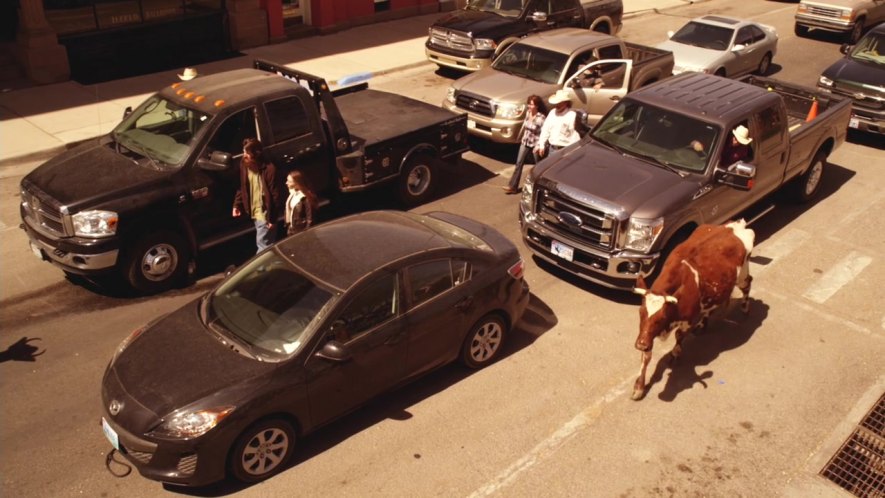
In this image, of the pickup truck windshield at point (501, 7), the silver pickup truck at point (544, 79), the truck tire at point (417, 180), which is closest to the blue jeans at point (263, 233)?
the truck tire at point (417, 180)

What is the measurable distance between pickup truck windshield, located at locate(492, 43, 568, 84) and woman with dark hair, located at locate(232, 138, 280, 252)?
661 centimetres

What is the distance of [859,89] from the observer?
15.7 metres

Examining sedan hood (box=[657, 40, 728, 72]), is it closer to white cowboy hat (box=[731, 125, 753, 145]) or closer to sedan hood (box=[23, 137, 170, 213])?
white cowboy hat (box=[731, 125, 753, 145])

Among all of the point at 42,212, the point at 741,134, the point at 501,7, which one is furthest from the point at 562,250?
the point at 501,7

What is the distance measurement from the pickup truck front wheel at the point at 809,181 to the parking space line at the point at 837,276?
5.20 ft

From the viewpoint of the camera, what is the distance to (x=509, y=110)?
46.4 feet

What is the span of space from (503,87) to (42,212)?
799 centimetres

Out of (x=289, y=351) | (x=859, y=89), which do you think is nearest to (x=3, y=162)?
(x=289, y=351)

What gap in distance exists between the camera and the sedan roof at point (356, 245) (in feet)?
25.4

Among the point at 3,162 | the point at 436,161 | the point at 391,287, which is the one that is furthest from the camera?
the point at 3,162

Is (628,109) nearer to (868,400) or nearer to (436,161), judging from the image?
(436,161)

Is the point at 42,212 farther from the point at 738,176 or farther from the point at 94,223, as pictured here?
the point at 738,176

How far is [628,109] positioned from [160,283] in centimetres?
664

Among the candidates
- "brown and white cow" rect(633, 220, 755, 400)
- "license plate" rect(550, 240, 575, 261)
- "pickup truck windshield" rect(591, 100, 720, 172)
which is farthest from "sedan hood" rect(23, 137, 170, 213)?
"pickup truck windshield" rect(591, 100, 720, 172)
